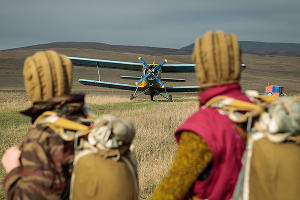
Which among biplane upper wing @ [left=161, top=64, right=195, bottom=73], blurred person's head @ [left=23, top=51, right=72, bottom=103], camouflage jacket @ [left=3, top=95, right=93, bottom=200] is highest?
blurred person's head @ [left=23, top=51, right=72, bottom=103]

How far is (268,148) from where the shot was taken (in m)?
1.57

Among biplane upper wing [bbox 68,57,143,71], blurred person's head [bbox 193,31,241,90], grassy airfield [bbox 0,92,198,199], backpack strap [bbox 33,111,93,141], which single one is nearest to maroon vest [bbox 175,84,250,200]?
blurred person's head [bbox 193,31,241,90]

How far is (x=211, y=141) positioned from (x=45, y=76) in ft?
2.78

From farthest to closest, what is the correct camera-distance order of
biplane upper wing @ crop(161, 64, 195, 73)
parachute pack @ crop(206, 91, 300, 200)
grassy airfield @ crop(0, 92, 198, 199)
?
1. biplane upper wing @ crop(161, 64, 195, 73)
2. grassy airfield @ crop(0, 92, 198, 199)
3. parachute pack @ crop(206, 91, 300, 200)

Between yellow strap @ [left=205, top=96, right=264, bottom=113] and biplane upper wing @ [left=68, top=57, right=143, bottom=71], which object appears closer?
yellow strap @ [left=205, top=96, right=264, bottom=113]

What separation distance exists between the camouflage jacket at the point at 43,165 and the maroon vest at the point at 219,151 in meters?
0.59

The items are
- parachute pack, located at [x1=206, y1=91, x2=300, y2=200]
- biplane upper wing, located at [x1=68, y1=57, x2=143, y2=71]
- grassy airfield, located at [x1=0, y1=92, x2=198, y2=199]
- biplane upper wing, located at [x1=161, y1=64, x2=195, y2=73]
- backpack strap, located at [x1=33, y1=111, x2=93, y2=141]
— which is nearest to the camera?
parachute pack, located at [x1=206, y1=91, x2=300, y2=200]

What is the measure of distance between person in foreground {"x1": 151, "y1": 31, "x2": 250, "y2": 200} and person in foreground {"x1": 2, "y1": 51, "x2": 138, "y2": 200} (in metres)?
0.24

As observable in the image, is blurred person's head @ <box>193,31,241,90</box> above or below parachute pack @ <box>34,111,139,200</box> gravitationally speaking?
above

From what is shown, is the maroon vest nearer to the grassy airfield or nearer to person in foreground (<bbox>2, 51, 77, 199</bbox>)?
person in foreground (<bbox>2, 51, 77, 199</bbox>)

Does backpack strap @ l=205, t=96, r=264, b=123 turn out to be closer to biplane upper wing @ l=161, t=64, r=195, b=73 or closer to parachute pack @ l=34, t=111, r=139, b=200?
parachute pack @ l=34, t=111, r=139, b=200

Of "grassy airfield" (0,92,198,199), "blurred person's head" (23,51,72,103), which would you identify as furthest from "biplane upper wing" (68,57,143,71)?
"blurred person's head" (23,51,72,103)

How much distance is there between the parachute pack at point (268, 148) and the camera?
60.4 inches

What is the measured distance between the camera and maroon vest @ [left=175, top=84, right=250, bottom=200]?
1570mm
